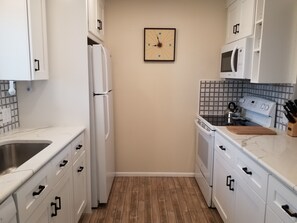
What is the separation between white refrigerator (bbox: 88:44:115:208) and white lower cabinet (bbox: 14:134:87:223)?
187mm

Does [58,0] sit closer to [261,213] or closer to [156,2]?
[156,2]

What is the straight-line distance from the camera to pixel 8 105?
216 centimetres

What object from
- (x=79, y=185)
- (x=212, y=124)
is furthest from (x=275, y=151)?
(x=79, y=185)

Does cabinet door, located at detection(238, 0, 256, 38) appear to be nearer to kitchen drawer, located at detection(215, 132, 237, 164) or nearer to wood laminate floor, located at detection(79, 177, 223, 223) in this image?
kitchen drawer, located at detection(215, 132, 237, 164)

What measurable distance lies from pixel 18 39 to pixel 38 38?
0.18 meters

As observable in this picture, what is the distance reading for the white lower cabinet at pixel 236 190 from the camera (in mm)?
1585

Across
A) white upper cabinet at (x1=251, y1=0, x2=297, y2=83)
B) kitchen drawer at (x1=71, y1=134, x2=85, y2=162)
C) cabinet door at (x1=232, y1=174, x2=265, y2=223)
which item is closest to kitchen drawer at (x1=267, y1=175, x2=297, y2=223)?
cabinet door at (x1=232, y1=174, x2=265, y2=223)

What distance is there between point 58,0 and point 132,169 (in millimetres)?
2319

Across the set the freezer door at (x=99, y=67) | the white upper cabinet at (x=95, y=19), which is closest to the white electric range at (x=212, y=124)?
the freezer door at (x=99, y=67)

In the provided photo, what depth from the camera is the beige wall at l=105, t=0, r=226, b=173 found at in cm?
313

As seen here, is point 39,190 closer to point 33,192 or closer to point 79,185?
point 33,192

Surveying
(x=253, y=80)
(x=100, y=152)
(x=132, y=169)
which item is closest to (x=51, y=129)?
(x=100, y=152)

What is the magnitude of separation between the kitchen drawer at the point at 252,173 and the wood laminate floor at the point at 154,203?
89cm

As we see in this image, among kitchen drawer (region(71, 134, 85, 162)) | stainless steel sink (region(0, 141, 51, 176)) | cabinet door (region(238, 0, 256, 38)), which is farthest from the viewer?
cabinet door (region(238, 0, 256, 38))
